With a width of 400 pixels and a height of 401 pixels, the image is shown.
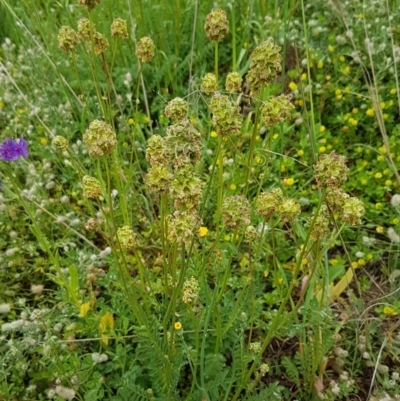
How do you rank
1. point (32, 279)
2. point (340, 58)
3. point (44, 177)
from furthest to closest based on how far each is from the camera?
point (340, 58) → point (44, 177) → point (32, 279)

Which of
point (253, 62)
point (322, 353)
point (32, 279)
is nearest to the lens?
point (253, 62)

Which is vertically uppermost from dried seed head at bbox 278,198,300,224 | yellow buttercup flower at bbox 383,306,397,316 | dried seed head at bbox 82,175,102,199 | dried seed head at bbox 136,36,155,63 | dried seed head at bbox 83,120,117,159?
dried seed head at bbox 136,36,155,63

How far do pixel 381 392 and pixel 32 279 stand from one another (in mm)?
1099

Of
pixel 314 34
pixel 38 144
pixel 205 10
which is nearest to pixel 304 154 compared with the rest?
pixel 314 34

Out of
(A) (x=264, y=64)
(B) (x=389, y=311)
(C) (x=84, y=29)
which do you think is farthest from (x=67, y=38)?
(B) (x=389, y=311)

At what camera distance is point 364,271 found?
1.79 metres

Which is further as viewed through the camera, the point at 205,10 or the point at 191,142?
the point at 205,10

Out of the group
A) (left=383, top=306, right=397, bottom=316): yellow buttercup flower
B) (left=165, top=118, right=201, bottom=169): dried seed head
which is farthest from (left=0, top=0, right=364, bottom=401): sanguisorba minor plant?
(left=383, top=306, right=397, bottom=316): yellow buttercup flower

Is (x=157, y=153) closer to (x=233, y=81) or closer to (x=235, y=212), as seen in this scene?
(x=235, y=212)

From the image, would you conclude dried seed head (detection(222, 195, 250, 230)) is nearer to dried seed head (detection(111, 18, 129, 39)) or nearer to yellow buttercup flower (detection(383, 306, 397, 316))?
dried seed head (detection(111, 18, 129, 39))

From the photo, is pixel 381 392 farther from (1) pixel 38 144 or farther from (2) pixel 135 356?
(1) pixel 38 144

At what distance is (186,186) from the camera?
31.7 inches

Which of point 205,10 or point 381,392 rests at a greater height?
point 205,10

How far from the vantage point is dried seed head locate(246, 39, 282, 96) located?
917 mm
